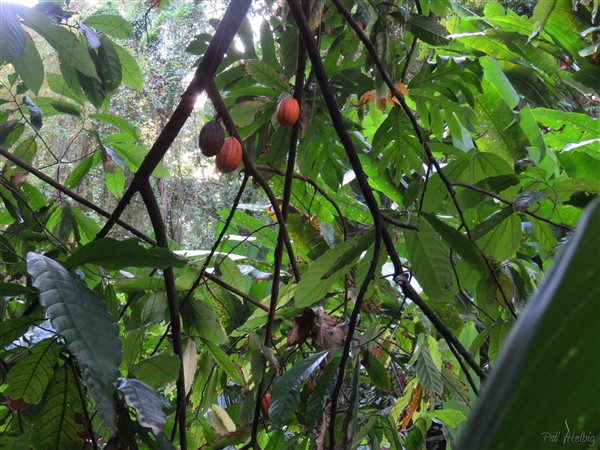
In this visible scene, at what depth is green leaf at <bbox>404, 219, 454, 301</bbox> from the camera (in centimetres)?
57

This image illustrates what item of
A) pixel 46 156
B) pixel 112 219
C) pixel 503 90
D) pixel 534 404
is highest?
pixel 46 156

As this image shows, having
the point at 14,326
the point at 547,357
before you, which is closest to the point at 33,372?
the point at 14,326

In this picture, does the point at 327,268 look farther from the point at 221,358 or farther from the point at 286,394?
the point at 221,358

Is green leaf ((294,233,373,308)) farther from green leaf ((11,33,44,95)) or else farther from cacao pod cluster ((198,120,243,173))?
green leaf ((11,33,44,95))

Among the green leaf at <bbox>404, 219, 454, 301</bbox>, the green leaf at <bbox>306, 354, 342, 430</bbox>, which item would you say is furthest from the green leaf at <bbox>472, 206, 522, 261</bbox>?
the green leaf at <bbox>306, 354, 342, 430</bbox>

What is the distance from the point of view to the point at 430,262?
1.88ft

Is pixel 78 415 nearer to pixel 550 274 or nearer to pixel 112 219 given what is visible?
pixel 112 219

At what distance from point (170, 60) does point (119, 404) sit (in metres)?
6.75

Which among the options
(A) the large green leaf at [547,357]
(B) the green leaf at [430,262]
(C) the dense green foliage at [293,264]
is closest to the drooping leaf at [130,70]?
(C) the dense green foliage at [293,264]

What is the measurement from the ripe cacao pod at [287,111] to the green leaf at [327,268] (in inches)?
7.1

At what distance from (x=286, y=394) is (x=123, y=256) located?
0.76 feet

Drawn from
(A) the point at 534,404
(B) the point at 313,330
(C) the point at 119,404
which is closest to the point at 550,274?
(A) the point at 534,404

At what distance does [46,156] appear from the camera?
238 inches

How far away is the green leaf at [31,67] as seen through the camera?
2.27ft
